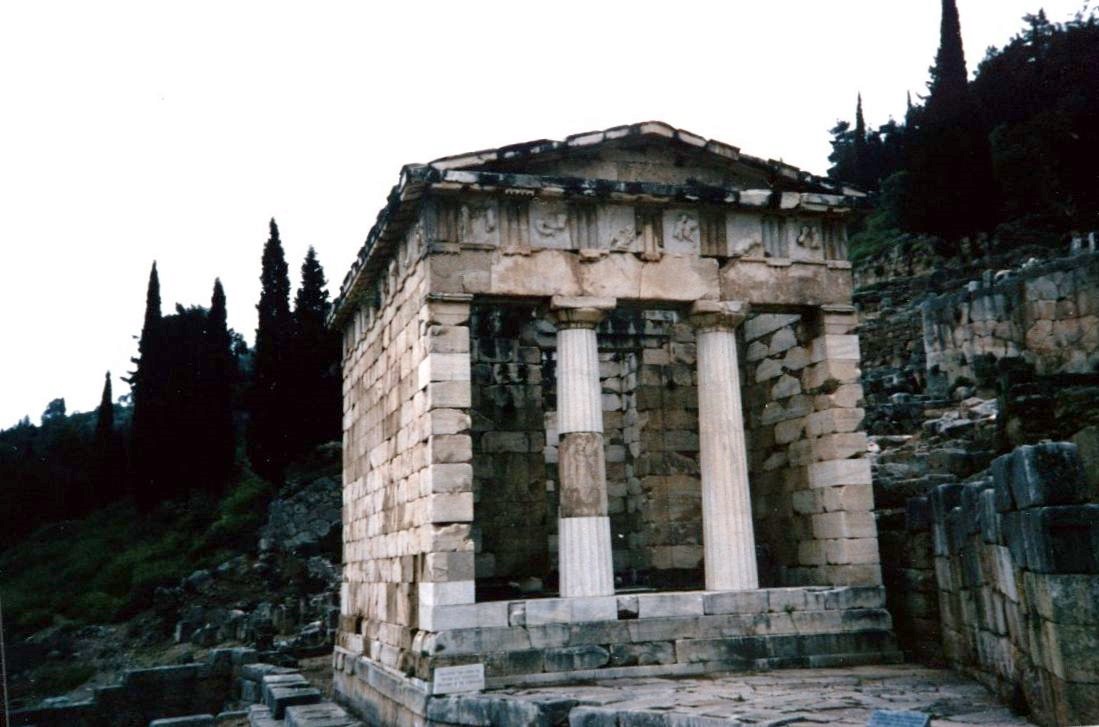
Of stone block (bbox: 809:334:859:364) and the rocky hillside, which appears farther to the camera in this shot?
the rocky hillside

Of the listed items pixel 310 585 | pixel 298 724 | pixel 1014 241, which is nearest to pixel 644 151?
pixel 298 724

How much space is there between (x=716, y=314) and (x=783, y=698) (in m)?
4.66

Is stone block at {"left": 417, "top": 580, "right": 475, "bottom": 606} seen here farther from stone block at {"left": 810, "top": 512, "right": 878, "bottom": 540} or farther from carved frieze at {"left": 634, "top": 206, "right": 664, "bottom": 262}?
stone block at {"left": 810, "top": 512, "right": 878, "bottom": 540}

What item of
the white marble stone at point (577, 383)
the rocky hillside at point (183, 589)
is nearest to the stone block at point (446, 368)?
the white marble stone at point (577, 383)

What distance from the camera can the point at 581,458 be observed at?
10672 millimetres

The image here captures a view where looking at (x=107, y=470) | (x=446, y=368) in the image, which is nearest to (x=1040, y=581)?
(x=446, y=368)

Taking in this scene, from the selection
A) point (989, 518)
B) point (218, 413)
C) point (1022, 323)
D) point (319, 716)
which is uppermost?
point (218, 413)

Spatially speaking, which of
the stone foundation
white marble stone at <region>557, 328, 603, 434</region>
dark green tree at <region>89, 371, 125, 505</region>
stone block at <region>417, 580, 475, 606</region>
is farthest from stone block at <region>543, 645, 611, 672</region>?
dark green tree at <region>89, 371, 125, 505</region>

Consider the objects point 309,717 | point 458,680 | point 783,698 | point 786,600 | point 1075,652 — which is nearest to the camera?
point 1075,652

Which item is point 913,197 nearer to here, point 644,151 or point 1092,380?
point 1092,380

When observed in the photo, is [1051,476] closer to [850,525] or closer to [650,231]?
[850,525]

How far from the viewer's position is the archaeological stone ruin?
33.4ft

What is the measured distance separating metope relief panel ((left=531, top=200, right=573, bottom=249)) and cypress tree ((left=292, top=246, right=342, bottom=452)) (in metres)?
24.4

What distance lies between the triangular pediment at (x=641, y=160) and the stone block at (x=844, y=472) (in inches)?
134
